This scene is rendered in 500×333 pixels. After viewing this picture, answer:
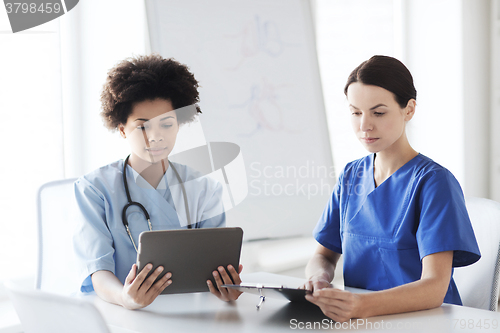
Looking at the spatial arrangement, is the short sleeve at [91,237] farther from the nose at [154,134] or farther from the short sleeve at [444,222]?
the short sleeve at [444,222]

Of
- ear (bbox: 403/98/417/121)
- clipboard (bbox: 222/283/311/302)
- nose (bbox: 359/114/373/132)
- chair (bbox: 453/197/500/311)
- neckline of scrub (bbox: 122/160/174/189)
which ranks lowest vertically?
chair (bbox: 453/197/500/311)

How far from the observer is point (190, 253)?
3.10ft

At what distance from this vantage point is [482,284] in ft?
3.79

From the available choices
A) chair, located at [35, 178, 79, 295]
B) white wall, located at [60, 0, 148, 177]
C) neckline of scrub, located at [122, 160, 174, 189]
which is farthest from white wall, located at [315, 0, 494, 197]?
chair, located at [35, 178, 79, 295]

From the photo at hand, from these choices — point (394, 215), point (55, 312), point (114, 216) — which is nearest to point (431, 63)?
point (394, 215)

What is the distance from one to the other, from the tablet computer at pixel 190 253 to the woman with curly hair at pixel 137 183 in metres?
0.05

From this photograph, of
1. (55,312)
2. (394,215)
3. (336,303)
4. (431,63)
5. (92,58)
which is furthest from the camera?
(431,63)

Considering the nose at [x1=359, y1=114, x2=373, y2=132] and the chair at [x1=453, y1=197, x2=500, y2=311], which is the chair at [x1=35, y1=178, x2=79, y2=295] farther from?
the chair at [x1=453, y1=197, x2=500, y2=311]

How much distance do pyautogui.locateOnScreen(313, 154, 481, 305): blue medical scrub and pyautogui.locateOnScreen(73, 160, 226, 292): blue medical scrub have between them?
397 millimetres

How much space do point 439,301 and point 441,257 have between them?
10 cm

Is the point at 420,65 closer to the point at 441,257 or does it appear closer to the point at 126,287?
the point at 441,257

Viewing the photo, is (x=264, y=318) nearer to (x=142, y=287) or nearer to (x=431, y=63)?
(x=142, y=287)

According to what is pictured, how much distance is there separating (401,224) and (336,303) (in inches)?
12.8

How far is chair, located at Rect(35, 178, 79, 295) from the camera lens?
1.32m
